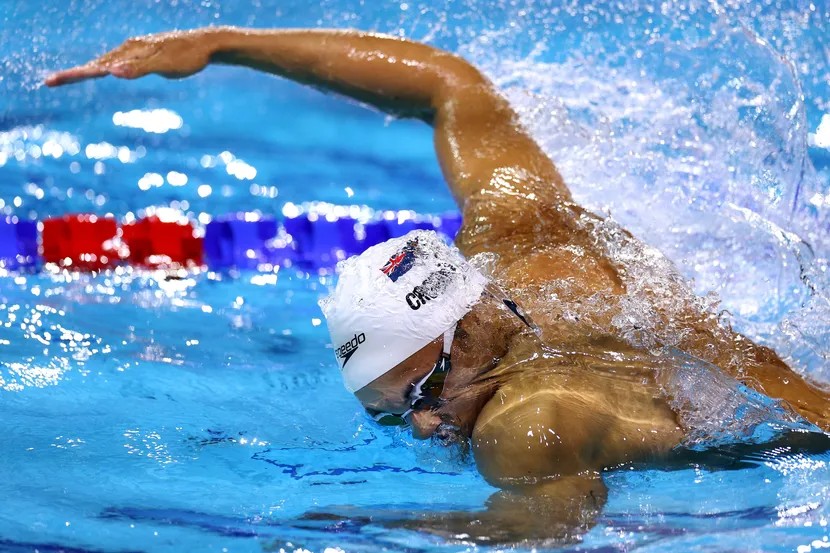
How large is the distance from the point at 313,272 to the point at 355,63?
4.80 ft

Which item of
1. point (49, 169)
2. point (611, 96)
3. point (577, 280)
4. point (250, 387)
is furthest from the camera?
point (49, 169)

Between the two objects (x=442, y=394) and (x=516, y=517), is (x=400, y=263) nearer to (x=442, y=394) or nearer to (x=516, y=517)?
(x=442, y=394)

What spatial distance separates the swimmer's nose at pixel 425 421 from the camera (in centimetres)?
222

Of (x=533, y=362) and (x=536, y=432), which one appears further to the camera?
(x=533, y=362)

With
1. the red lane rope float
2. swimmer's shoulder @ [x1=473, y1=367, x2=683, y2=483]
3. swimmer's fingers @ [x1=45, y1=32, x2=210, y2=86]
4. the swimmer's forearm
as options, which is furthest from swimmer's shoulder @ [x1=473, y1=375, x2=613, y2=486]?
the red lane rope float

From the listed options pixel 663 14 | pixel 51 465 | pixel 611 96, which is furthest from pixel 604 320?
pixel 663 14

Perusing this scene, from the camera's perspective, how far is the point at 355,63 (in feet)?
10.8

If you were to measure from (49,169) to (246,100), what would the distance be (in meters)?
1.16

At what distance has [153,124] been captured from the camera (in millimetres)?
5738

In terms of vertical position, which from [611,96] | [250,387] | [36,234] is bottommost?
[250,387]

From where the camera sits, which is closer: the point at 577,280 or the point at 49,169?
the point at 577,280

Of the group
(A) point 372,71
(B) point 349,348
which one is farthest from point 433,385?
(A) point 372,71

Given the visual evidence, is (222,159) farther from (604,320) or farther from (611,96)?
(604,320)

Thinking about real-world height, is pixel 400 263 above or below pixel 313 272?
below
